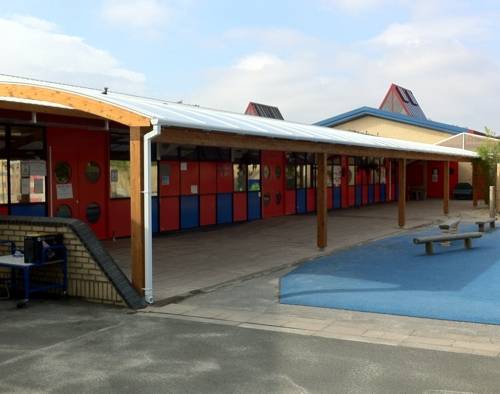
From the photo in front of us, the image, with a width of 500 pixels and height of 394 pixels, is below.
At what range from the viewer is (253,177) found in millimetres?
19875

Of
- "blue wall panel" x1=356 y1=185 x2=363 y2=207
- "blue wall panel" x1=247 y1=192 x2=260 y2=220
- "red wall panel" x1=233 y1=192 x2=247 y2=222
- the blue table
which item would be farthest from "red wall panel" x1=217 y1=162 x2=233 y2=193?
"blue wall panel" x1=356 y1=185 x2=363 y2=207

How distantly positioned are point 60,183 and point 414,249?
25.3ft

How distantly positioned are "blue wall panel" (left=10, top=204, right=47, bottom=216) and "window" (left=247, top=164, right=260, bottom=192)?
838 cm

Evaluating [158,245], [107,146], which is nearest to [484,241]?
[158,245]

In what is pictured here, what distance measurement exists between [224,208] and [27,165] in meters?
7.40

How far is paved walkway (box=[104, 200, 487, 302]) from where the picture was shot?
9.90 m

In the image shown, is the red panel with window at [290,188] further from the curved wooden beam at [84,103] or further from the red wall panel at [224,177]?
the curved wooden beam at [84,103]

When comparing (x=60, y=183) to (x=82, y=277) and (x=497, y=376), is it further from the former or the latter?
(x=497, y=376)

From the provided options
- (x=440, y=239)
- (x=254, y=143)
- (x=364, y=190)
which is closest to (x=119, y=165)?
(x=254, y=143)

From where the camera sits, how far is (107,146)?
46.0ft

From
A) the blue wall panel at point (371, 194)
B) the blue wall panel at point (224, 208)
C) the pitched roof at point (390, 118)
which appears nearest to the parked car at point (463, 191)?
the pitched roof at point (390, 118)

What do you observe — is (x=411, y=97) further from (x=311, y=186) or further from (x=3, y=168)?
(x=3, y=168)

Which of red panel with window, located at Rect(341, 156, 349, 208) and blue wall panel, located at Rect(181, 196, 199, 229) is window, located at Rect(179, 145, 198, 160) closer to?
blue wall panel, located at Rect(181, 196, 199, 229)

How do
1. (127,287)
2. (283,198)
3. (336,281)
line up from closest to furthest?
(127,287), (336,281), (283,198)
